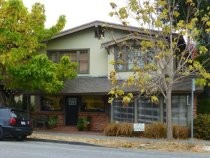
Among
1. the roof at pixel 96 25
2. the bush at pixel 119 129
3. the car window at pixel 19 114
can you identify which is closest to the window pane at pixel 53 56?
the roof at pixel 96 25

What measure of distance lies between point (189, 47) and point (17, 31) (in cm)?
977

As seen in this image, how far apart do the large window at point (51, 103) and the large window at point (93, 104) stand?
157cm

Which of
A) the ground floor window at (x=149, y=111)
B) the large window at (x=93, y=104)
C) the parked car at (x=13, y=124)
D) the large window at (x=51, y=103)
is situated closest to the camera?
the parked car at (x=13, y=124)

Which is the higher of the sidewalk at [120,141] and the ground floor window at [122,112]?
the ground floor window at [122,112]

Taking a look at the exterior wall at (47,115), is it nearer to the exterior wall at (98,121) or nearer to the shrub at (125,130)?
the exterior wall at (98,121)

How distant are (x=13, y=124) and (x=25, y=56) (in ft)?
18.6

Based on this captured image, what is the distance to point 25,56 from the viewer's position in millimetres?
29031

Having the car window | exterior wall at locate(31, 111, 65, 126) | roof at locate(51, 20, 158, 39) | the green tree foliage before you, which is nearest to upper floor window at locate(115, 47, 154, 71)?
roof at locate(51, 20, 158, 39)

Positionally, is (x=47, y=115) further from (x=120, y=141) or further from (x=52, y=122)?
(x=120, y=141)

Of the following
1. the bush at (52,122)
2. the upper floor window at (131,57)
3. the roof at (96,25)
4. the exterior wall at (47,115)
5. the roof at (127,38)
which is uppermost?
the roof at (96,25)

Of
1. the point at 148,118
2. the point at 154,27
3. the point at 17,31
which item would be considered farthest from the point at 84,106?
the point at 154,27

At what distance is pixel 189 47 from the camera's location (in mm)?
24609

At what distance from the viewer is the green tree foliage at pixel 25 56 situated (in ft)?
91.0

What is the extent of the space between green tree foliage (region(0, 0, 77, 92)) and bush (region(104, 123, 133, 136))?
12.3 feet
